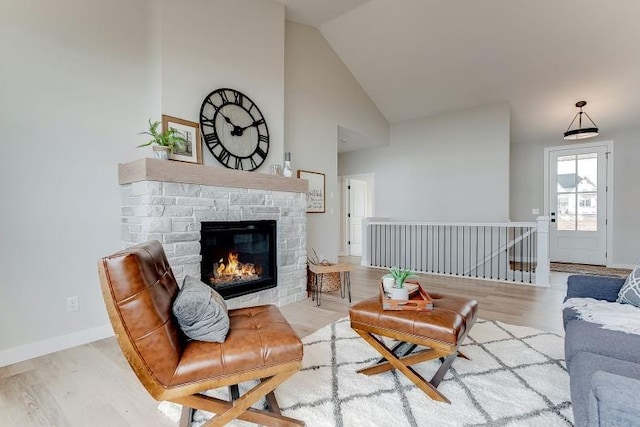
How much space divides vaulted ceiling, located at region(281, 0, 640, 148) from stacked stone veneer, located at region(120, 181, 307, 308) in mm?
2593

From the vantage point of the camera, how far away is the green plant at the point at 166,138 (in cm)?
271

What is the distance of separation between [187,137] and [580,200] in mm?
7341

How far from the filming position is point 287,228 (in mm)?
3715

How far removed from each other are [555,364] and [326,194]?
11.0 ft

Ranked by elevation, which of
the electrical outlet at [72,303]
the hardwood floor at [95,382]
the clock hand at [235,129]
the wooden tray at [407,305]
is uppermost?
the clock hand at [235,129]

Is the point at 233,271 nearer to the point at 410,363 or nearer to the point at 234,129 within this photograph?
the point at 234,129

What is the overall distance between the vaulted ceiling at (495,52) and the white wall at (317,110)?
231mm

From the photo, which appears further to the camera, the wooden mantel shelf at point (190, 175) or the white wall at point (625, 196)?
the white wall at point (625, 196)

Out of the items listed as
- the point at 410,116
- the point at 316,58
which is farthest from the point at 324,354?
the point at 410,116

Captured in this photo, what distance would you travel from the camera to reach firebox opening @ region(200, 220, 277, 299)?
9.94 ft

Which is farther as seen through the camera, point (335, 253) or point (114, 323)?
point (335, 253)

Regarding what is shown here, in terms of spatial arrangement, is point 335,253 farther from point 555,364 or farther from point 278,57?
point 555,364

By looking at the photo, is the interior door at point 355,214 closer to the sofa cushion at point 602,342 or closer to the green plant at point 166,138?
the green plant at point 166,138

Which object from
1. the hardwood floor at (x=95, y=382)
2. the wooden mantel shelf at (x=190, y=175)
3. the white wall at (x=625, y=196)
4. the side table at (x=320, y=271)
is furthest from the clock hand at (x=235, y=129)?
the white wall at (x=625, y=196)
